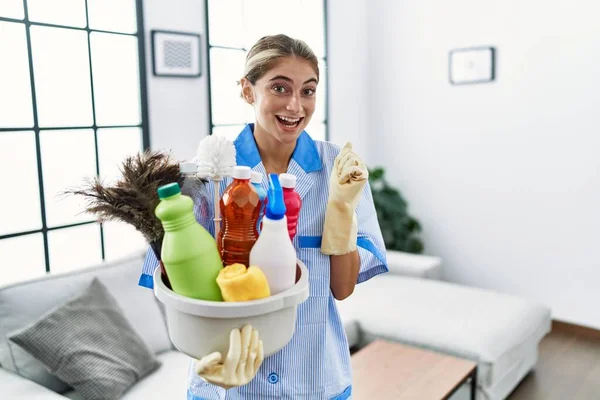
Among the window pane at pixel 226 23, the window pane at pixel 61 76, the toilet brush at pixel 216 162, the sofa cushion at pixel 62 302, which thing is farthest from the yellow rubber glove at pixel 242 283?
the window pane at pixel 226 23

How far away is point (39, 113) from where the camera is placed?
7.43 feet

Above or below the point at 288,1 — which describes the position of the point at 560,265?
below

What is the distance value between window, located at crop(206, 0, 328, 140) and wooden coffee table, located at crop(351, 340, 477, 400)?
4.57ft

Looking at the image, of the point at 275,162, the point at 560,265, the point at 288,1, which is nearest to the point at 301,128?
the point at 275,162

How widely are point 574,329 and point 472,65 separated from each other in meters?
1.75

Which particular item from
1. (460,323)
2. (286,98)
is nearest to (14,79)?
(286,98)

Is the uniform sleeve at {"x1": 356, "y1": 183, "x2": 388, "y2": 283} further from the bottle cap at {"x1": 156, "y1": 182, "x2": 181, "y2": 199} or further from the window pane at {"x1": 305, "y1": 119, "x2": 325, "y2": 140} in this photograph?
the window pane at {"x1": 305, "y1": 119, "x2": 325, "y2": 140}

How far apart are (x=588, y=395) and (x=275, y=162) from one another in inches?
91.6

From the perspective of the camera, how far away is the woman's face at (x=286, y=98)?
3.13ft

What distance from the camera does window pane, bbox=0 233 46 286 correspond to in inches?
87.0

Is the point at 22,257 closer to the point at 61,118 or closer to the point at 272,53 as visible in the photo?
the point at 61,118

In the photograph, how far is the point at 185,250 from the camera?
706 millimetres

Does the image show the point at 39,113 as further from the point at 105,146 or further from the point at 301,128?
the point at 301,128

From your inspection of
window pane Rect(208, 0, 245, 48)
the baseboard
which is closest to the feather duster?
window pane Rect(208, 0, 245, 48)
